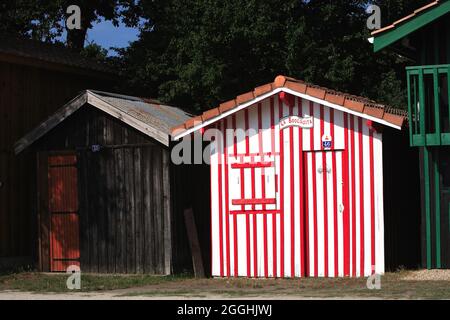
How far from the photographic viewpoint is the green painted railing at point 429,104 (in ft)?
59.8

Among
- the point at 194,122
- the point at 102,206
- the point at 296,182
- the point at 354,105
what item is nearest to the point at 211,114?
the point at 194,122

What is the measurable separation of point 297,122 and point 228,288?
12.8 ft

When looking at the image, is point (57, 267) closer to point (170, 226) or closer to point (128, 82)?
point (170, 226)

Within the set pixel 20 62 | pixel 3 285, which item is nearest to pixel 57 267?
pixel 3 285

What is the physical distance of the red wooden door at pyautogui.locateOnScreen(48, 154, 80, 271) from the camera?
21453mm

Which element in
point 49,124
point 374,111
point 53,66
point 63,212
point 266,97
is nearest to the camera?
point 374,111

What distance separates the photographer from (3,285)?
62.1 ft

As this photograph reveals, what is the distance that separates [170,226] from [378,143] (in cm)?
487

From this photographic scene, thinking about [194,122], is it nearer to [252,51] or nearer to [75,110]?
[75,110]

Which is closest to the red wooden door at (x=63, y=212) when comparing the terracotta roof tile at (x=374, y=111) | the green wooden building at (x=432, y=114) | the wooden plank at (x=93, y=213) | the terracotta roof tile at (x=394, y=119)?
the wooden plank at (x=93, y=213)

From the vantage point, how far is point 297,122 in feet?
63.4

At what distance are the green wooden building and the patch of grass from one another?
522cm

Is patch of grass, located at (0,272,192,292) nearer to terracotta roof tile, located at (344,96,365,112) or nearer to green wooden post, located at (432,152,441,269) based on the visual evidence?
terracotta roof tile, located at (344,96,365,112)

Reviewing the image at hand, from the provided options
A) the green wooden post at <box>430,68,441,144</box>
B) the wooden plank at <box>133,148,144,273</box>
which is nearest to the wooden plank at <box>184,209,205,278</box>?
the wooden plank at <box>133,148,144,273</box>
